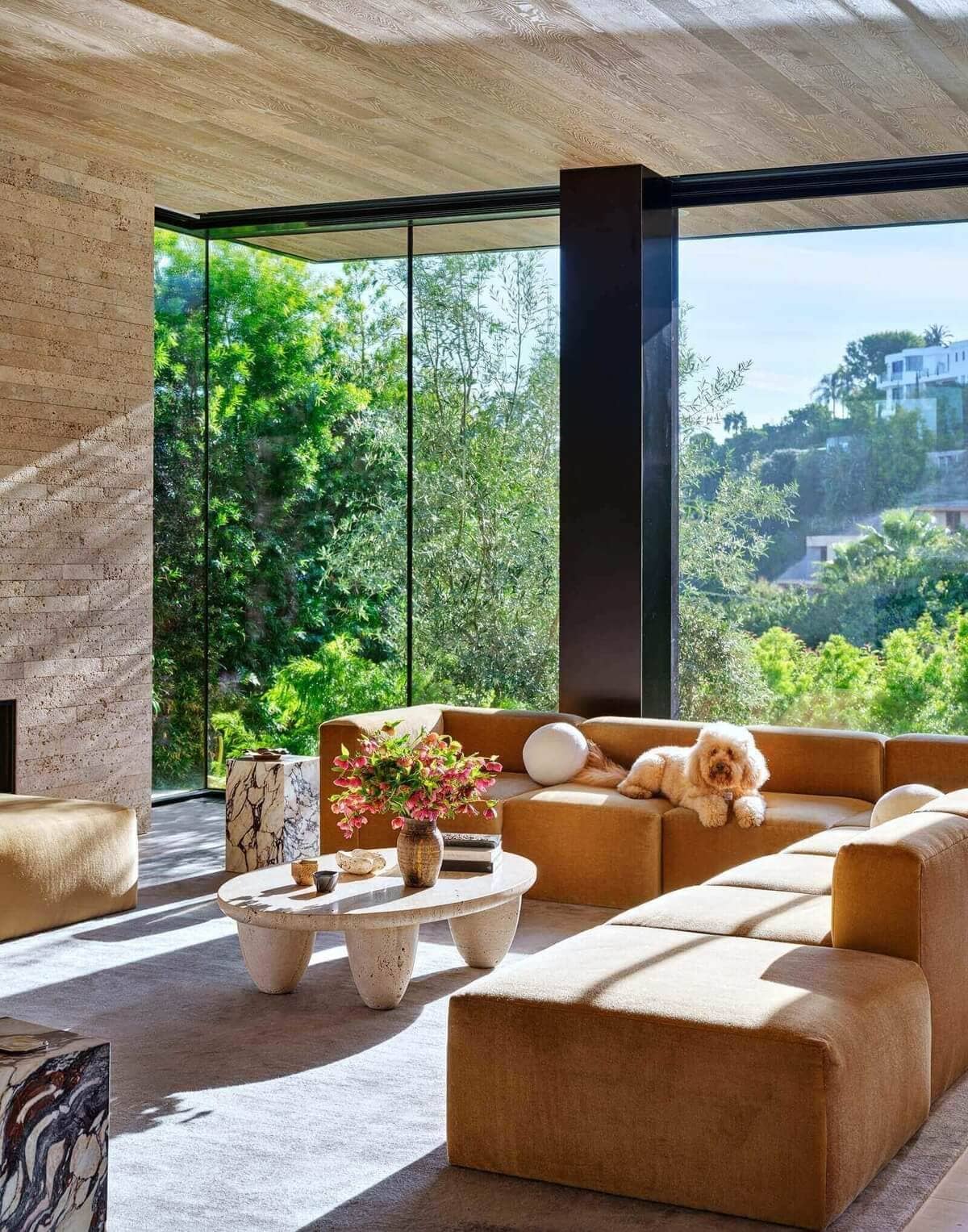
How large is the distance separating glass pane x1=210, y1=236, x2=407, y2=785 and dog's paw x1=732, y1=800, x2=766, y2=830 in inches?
106

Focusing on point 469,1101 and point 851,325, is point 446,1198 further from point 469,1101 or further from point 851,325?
point 851,325

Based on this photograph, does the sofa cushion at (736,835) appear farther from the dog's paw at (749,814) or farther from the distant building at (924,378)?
the distant building at (924,378)

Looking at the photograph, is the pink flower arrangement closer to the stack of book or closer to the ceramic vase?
the ceramic vase

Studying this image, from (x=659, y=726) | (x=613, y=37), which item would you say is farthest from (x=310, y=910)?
(x=613, y=37)

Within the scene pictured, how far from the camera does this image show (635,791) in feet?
18.9

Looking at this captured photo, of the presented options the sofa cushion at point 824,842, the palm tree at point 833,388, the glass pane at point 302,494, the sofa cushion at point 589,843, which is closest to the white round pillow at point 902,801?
the sofa cushion at point 824,842

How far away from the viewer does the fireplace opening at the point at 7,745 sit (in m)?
6.46

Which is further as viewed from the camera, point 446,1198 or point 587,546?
point 587,546

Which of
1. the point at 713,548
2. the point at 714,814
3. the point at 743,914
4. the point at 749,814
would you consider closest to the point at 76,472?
the point at 713,548

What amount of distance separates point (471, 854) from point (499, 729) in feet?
6.25

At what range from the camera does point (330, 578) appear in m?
7.87

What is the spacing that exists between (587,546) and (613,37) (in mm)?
2503

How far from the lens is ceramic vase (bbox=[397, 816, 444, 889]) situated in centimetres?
435

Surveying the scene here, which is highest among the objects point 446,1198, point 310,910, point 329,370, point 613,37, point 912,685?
point 613,37
